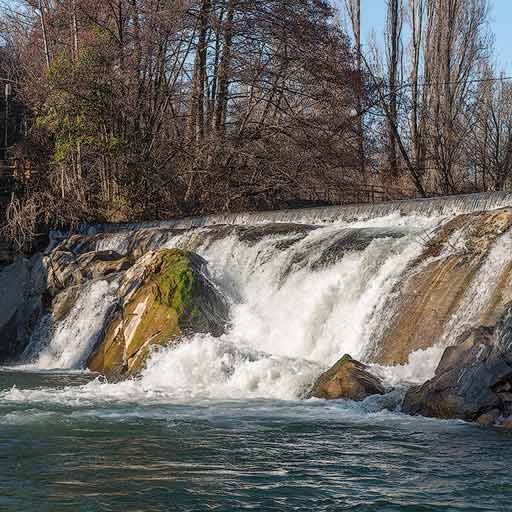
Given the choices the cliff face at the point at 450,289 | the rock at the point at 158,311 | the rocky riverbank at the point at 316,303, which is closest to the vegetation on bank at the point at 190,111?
the rocky riverbank at the point at 316,303

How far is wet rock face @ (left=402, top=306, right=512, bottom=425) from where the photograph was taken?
6.88 m

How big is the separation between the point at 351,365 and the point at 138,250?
821 cm

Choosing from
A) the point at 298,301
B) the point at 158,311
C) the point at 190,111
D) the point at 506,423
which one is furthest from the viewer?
the point at 190,111

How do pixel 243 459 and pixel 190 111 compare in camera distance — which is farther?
pixel 190 111

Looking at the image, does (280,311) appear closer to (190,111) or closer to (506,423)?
(506,423)

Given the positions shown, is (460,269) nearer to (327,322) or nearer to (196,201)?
(327,322)

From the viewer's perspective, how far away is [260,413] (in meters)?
7.61

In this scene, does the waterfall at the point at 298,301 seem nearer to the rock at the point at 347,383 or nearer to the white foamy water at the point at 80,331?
the white foamy water at the point at 80,331

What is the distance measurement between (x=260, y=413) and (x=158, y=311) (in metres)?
4.03

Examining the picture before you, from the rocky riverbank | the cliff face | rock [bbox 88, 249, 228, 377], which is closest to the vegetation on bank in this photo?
the rocky riverbank

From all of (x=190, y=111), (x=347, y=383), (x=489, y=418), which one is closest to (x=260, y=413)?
(x=347, y=383)

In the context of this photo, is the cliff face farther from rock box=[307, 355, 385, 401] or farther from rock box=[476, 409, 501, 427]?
rock box=[476, 409, 501, 427]

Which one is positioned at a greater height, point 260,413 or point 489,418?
point 489,418

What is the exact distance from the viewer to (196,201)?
20.7 meters
